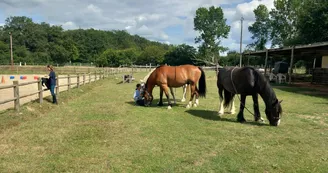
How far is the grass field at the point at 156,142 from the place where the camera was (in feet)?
12.7

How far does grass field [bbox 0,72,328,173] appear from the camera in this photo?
12.7ft

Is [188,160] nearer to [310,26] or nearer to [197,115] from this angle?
[197,115]

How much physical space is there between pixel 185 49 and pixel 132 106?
5715 centimetres

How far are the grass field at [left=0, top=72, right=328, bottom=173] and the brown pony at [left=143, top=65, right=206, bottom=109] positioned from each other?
3.88 ft

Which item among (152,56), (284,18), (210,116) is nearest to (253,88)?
(210,116)

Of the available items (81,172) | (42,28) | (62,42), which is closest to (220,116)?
(81,172)

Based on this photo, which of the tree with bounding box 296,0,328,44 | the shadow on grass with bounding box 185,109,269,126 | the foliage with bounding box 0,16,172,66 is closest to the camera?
the shadow on grass with bounding box 185,109,269,126

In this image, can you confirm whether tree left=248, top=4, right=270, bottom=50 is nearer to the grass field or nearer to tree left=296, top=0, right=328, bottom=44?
tree left=296, top=0, right=328, bottom=44

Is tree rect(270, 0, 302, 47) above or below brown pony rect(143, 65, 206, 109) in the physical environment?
above

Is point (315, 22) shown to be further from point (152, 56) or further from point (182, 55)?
point (152, 56)

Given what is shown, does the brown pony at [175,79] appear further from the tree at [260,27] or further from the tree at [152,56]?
the tree at [152,56]

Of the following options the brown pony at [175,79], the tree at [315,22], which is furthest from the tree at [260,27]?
the brown pony at [175,79]

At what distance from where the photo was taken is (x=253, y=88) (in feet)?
21.0

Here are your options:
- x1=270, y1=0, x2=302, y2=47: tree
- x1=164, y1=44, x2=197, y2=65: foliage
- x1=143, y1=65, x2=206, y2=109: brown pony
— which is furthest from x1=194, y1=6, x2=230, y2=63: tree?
x1=143, y1=65, x2=206, y2=109: brown pony
